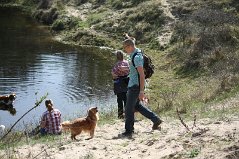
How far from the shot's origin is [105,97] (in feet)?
72.5

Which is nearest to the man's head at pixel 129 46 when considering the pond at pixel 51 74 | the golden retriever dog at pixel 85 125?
the golden retriever dog at pixel 85 125

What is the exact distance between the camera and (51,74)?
86.5 feet

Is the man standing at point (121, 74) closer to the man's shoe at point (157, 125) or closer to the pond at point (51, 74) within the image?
the man's shoe at point (157, 125)

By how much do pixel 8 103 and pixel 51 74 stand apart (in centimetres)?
578

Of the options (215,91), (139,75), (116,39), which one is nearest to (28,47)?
(116,39)

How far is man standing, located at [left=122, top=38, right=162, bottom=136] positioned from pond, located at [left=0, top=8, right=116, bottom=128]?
23.3 ft

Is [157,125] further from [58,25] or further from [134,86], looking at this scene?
[58,25]

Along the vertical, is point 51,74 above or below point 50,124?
above

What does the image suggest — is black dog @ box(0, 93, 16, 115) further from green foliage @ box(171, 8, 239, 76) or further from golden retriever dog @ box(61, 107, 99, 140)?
golden retriever dog @ box(61, 107, 99, 140)

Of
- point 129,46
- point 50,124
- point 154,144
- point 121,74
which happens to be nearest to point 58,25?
point 121,74

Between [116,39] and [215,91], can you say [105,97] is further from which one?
[116,39]

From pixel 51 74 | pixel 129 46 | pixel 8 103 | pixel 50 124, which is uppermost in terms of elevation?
pixel 129 46

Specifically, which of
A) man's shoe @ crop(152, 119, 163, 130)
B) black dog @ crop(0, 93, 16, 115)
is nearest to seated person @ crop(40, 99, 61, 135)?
man's shoe @ crop(152, 119, 163, 130)

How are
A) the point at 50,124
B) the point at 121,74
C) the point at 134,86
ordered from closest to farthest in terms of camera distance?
the point at 134,86 → the point at 50,124 → the point at 121,74
